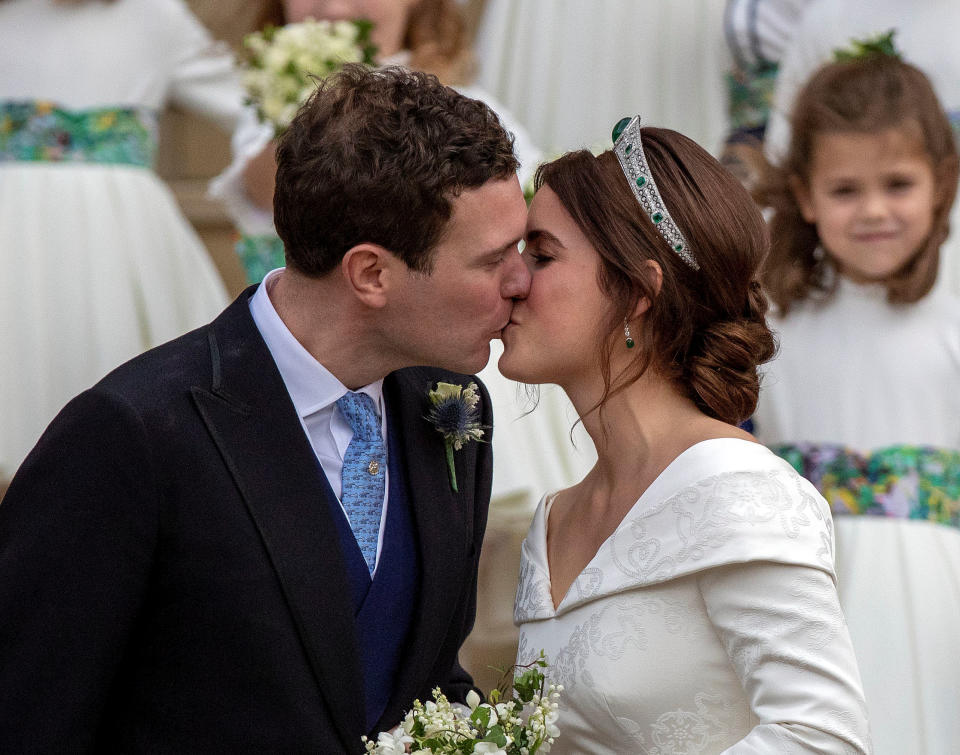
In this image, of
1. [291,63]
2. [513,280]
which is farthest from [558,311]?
[291,63]

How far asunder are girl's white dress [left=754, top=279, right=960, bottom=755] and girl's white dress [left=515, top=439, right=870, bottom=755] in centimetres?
141

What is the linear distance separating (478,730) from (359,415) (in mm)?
588

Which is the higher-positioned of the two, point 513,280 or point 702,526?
point 513,280

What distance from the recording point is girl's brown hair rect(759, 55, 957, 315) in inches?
143

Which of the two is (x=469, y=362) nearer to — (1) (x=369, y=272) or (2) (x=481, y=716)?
(1) (x=369, y=272)

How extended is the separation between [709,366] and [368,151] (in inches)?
26.5

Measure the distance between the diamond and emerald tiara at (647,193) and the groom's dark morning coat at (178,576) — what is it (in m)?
0.66

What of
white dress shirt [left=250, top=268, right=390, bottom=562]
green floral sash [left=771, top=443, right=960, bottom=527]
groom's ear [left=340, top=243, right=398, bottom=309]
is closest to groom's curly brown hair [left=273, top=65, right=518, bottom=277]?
groom's ear [left=340, top=243, right=398, bottom=309]

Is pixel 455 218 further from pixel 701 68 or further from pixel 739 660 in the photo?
pixel 701 68

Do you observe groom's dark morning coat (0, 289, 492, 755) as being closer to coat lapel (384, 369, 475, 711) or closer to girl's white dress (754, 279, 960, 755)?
coat lapel (384, 369, 475, 711)

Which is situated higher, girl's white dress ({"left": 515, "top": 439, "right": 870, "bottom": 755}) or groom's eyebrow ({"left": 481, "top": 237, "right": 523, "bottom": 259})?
groom's eyebrow ({"left": 481, "top": 237, "right": 523, "bottom": 259})

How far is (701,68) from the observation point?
15.9 ft

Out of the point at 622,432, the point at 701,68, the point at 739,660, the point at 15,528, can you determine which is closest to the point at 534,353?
the point at 622,432

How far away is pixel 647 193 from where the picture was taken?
89.1 inches
